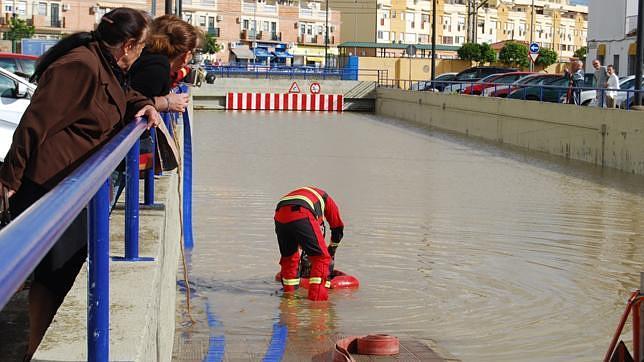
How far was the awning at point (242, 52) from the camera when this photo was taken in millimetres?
108188

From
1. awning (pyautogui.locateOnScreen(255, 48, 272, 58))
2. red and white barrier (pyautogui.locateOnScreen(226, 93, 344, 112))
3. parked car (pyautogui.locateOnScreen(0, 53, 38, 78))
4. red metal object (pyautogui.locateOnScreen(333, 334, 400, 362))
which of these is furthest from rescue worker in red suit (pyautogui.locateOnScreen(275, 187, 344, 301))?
awning (pyautogui.locateOnScreen(255, 48, 272, 58))

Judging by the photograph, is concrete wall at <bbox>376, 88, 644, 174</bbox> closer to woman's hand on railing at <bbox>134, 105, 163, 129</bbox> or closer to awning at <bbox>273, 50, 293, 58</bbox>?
woman's hand on railing at <bbox>134, 105, 163, 129</bbox>

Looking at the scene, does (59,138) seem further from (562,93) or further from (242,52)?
(242,52)

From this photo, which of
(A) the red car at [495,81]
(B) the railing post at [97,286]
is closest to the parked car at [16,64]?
(B) the railing post at [97,286]

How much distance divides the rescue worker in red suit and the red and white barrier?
35.9 metres

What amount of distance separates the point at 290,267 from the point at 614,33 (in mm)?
45663

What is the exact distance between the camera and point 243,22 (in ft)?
375

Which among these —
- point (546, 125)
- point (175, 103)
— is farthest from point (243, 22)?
point (175, 103)

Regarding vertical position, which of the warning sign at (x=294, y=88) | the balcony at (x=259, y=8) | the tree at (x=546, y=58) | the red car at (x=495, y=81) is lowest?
the warning sign at (x=294, y=88)

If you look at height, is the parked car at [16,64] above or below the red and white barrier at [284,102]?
above

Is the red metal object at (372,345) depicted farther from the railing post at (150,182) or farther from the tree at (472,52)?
the tree at (472,52)

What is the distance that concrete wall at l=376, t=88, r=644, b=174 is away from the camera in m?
21.0

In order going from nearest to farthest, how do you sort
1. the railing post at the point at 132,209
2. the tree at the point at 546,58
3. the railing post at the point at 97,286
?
the railing post at the point at 97,286 < the railing post at the point at 132,209 < the tree at the point at 546,58

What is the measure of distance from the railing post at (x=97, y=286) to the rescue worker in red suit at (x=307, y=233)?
4.95 m
